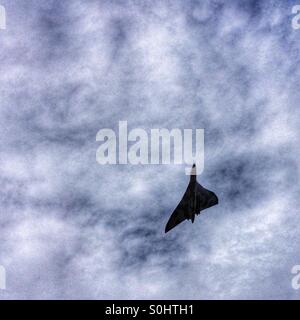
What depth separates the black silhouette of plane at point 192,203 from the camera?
29.4 m

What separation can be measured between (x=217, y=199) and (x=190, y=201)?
4120mm

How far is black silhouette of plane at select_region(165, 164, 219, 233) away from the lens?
2938 cm

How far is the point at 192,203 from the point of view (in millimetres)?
30062

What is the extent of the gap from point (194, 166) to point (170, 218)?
792 centimetres
